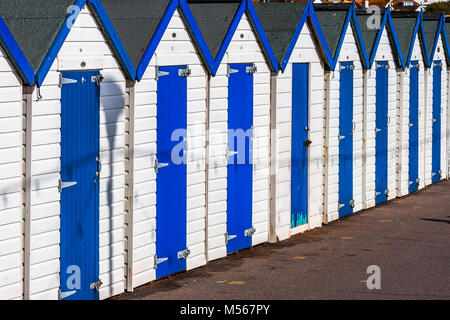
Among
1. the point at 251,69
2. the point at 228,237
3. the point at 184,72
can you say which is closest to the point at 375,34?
the point at 251,69

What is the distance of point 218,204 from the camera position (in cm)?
1155

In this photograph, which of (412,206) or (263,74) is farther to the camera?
(412,206)

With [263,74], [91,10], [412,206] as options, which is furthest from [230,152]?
[412,206]

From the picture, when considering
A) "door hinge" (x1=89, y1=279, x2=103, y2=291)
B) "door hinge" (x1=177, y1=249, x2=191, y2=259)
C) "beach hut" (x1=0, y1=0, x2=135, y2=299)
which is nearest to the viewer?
"beach hut" (x1=0, y1=0, x2=135, y2=299)

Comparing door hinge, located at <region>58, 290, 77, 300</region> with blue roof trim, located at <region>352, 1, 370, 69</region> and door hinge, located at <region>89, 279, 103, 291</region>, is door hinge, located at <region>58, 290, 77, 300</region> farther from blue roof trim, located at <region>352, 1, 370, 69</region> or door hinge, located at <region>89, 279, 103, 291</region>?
blue roof trim, located at <region>352, 1, 370, 69</region>

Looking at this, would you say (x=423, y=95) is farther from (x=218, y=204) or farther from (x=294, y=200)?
(x=218, y=204)

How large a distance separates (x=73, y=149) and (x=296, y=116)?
512cm

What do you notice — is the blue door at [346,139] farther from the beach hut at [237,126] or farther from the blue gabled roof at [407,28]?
the blue gabled roof at [407,28]

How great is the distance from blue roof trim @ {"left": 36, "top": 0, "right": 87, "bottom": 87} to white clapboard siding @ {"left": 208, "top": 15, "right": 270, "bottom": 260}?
2.79m

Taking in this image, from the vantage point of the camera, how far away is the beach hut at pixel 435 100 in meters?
18.8

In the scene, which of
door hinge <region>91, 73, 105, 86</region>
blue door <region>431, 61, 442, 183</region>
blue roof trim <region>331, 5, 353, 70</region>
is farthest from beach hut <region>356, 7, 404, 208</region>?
door hinge <region>91, 73, 105, 86</region>

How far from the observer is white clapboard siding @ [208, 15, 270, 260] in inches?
449
